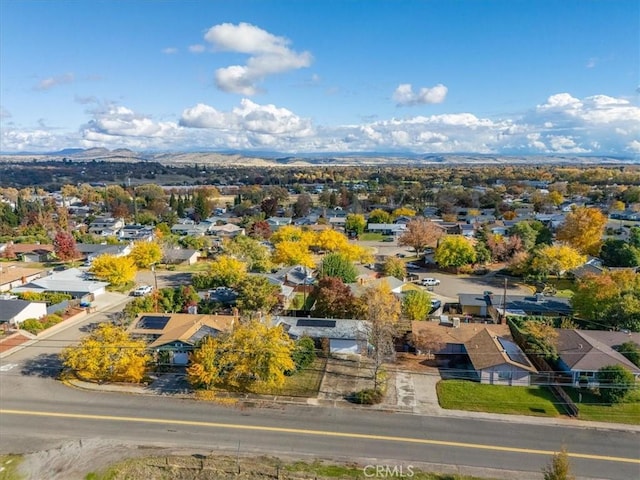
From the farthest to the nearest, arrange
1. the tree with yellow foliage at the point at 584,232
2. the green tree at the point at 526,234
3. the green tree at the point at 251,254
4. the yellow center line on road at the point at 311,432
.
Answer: the green tree at the point at 526,234 < the tree with yellow foliage at the point at 584,232 < the green tree at the point at 251,254 < the yellow center line on road at the point at 311,432

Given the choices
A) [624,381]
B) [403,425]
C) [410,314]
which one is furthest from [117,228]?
[624,381]

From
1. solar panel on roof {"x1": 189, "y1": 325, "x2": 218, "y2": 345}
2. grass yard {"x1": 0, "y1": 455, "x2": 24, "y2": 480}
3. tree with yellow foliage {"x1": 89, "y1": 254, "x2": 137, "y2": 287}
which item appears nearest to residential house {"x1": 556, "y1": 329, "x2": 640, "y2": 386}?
solar panel on roof {"x1": 189, "y1": 325, "x2": 218, "y2": 345}

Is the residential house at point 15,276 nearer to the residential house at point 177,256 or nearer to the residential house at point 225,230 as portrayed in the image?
the residential house at point 177,256

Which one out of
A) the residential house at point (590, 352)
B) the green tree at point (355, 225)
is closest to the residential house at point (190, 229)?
the green tree at point (355, 225)

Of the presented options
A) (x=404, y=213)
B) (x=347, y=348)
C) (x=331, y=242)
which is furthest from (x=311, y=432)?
(x=404, y=213)

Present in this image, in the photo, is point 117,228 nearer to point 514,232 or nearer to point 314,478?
point 514,232

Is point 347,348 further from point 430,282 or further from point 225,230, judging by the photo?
point 225,230

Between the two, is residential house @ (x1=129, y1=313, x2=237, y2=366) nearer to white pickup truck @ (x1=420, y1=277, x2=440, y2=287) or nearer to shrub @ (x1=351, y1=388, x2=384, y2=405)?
shrub @ (x1=351, y1=388, x2=384, y2=405)
